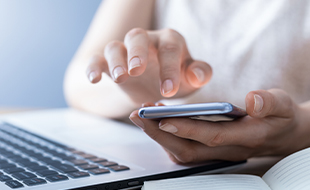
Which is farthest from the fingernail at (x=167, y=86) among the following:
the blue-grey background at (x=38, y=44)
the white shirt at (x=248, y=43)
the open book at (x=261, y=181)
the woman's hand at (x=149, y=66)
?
the blue-grey background at (x=38, y=44)

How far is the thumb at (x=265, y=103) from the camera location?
0.35m

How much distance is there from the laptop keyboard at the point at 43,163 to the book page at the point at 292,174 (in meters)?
0.14

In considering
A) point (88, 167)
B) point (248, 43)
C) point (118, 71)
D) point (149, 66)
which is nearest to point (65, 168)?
point (88, 167)

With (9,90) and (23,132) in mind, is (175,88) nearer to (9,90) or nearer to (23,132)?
(23,132)

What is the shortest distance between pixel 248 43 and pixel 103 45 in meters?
0.35

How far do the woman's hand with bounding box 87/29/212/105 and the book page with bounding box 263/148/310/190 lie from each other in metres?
0.13

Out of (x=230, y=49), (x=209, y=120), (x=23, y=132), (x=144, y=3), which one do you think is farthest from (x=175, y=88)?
(x=144, y=3)

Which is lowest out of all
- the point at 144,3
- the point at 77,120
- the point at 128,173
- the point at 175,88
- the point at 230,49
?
the point at 128,173

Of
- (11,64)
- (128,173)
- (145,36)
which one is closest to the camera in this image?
(128,173)

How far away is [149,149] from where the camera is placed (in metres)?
0.48

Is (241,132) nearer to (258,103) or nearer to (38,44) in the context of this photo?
(258,103)

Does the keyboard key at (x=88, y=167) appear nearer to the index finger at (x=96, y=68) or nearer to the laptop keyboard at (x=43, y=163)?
the laptop keyboard at (x=43, y=163)

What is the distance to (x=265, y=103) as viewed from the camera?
13.9 inches

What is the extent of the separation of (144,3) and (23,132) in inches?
19.7
